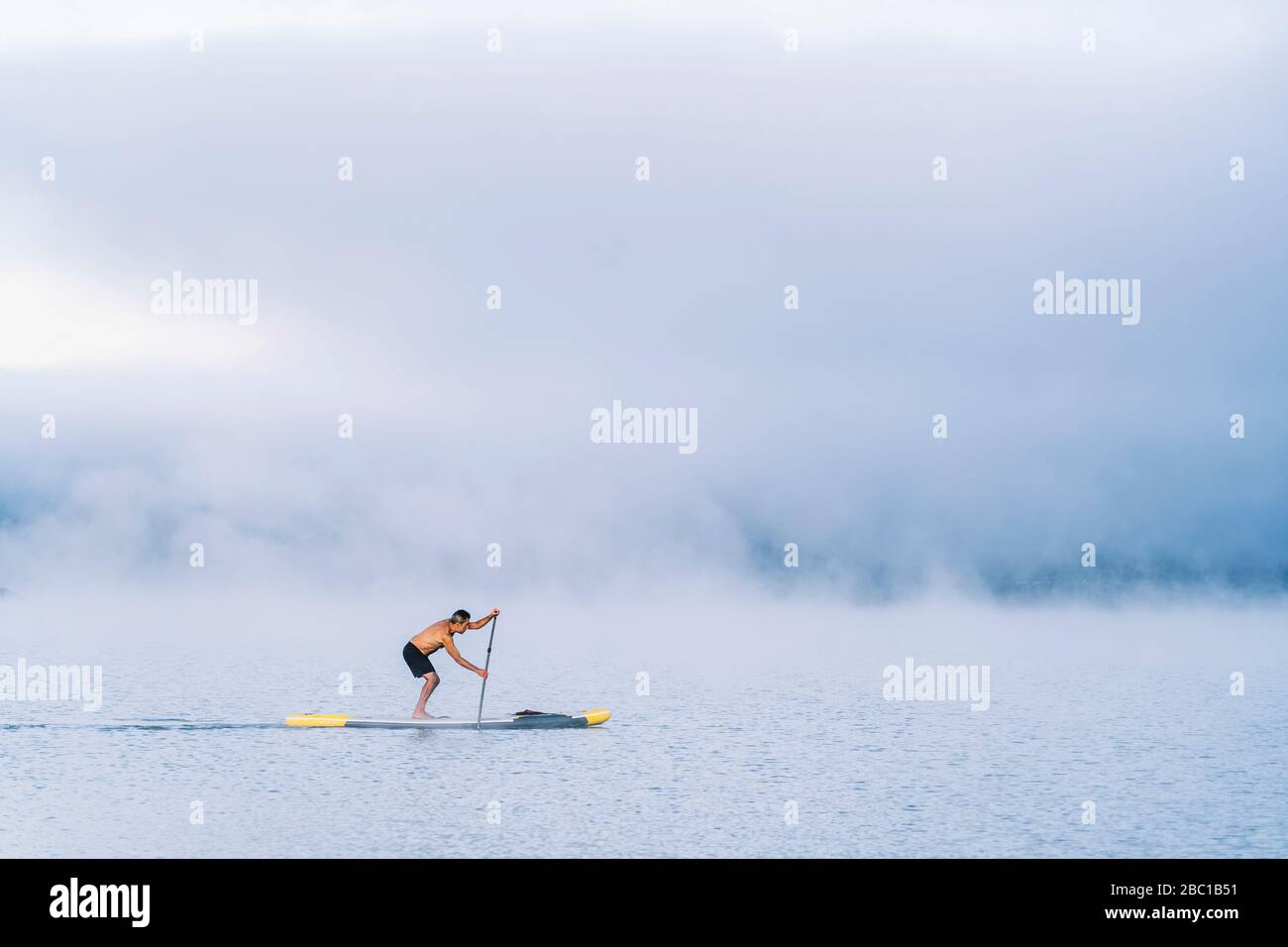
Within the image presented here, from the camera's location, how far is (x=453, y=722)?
1048 inches

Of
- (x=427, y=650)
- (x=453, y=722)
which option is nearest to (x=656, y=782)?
(x=453, y=722)

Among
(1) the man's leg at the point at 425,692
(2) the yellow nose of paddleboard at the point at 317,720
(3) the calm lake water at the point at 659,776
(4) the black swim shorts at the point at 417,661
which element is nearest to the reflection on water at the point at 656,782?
(3) the calm lake water at the point at 659,776

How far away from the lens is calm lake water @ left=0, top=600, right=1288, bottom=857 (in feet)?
64.6

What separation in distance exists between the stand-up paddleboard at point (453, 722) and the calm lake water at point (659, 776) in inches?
9.5

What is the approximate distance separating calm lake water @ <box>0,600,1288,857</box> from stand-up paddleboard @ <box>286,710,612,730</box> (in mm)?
242

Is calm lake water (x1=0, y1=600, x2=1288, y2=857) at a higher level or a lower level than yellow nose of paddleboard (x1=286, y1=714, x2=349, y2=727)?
lower

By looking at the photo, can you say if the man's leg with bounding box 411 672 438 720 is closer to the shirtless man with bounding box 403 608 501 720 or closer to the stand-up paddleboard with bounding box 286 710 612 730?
the shirtless man with bounding box 403 608 501 720

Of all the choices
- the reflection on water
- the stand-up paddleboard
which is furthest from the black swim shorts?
the reflection on water

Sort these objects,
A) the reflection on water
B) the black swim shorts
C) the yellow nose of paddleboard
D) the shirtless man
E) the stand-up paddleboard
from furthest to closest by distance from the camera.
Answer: the yellow nose of paddleboard → the black swim shorts → the stand-up paddleboard → the shirtless man → the reflection on water

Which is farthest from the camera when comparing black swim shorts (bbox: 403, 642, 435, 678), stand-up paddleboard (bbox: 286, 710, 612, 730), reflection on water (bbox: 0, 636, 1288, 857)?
black swim shorts (bbox: 403, 642, 435, 678)

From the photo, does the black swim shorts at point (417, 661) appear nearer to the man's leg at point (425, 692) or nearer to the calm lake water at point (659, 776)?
the man's leg at point (425, 692)
